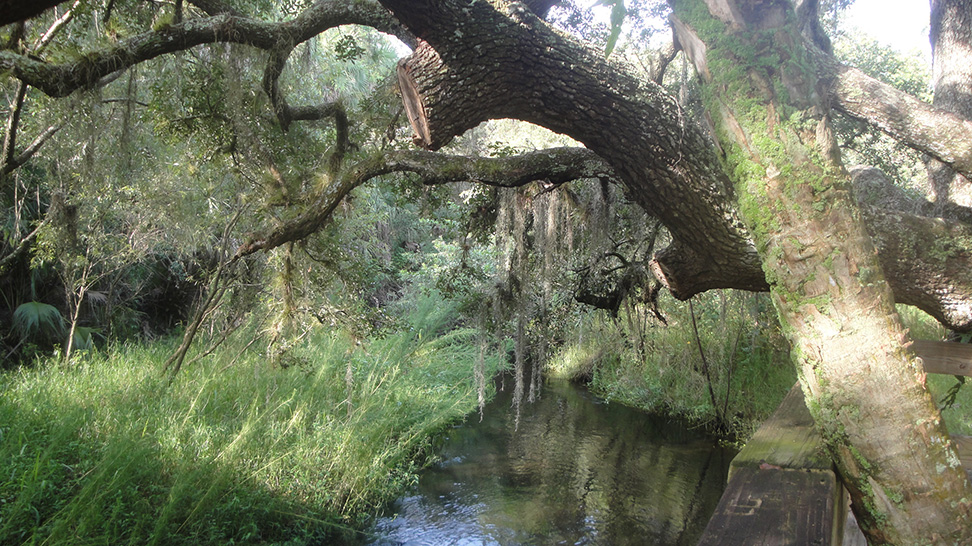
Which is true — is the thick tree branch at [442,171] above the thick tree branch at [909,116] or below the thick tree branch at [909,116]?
below

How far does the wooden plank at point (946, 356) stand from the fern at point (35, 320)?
8164 mm

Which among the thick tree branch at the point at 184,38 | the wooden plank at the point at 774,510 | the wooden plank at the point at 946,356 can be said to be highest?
the thick tree branch at the point at 184,38

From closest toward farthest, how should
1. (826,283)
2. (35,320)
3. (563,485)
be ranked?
(826,283) → (563,485) → (35,320)

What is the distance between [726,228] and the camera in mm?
2859

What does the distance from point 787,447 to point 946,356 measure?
1.82m

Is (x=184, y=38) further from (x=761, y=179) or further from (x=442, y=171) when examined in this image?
(x=761, y=179)

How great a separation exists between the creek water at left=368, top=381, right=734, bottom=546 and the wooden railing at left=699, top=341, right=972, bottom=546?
314cm

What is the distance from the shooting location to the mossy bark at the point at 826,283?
70.1 inches

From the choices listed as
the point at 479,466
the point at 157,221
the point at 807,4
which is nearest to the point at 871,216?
the point at 807,4

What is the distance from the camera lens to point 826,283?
1931 millimetres

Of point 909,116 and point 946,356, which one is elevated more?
point 909,116

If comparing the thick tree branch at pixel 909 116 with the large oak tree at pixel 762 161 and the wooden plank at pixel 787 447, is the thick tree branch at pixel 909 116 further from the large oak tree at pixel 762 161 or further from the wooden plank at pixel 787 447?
the wooden plank at pixel 787 447

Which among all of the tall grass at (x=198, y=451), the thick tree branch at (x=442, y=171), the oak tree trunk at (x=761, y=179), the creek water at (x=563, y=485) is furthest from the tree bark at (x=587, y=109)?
the creek water at (x=563, y=485)

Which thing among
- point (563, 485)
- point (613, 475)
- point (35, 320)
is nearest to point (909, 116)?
point (563, 485)
